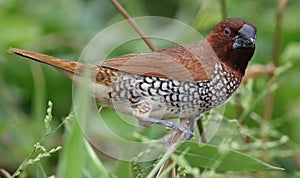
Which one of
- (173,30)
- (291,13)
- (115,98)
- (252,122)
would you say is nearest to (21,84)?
(173,30)

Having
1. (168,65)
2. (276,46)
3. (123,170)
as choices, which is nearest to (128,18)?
(168,65)

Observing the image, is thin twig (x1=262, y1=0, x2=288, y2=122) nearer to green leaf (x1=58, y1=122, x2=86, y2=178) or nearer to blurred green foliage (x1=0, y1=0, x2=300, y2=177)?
blurred green foliage (x1=0, y1=0, x2=300, y2=177)

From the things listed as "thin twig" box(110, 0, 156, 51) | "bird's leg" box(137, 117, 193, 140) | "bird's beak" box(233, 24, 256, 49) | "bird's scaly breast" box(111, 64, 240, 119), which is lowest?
"bird's leg" box(137, 117, 193, 140)

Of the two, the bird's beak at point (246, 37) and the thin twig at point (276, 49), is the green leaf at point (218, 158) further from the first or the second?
the thin twig at point (276, 49)

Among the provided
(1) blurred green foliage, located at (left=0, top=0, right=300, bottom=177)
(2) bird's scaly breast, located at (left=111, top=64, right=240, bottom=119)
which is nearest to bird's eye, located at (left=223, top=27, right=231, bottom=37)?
(2) bird's scaly breast, located at (left=111, top=64, right=240, bottom=119)

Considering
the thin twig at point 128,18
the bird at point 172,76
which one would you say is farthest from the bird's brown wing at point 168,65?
the thin twig at point 128,18

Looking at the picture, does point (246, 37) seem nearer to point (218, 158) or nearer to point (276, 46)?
point (218, 158)
